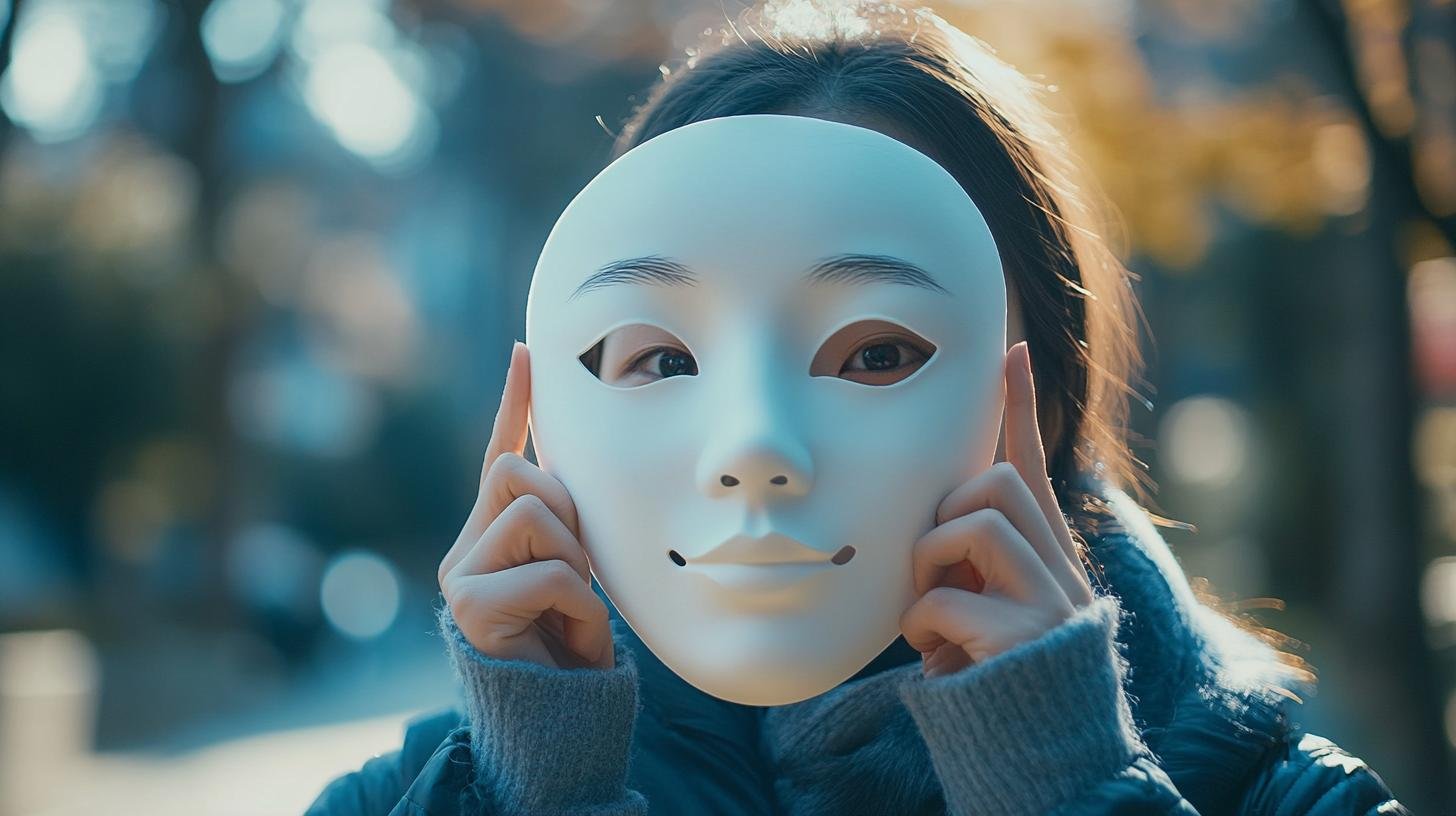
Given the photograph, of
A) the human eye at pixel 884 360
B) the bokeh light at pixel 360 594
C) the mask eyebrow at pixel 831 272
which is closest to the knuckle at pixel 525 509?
the mask eyebrow at pixel 831 272

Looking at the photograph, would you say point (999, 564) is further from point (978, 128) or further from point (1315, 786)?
point (978, 128)

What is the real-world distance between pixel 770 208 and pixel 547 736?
25.8 inches

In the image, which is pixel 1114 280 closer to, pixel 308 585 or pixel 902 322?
pixel 902 322

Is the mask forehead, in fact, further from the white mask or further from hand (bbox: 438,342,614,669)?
hand (bbox: 438,342,614,669)

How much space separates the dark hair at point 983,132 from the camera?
1.88m

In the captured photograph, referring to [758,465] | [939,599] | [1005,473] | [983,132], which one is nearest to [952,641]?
[939,599]

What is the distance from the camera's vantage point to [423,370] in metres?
18.5

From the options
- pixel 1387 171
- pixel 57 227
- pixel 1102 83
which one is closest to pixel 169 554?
pixel 57 227

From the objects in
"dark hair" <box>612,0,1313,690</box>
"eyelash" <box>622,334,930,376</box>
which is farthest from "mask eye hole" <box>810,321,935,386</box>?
"dark hair" <box>612,0,1313,690</box>

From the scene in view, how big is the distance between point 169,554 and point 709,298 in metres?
12.9

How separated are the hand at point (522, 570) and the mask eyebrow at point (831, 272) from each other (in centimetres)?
19

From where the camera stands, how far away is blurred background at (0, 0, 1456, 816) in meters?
5.55

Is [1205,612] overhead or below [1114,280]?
below

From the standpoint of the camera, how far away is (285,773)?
7.33 m
